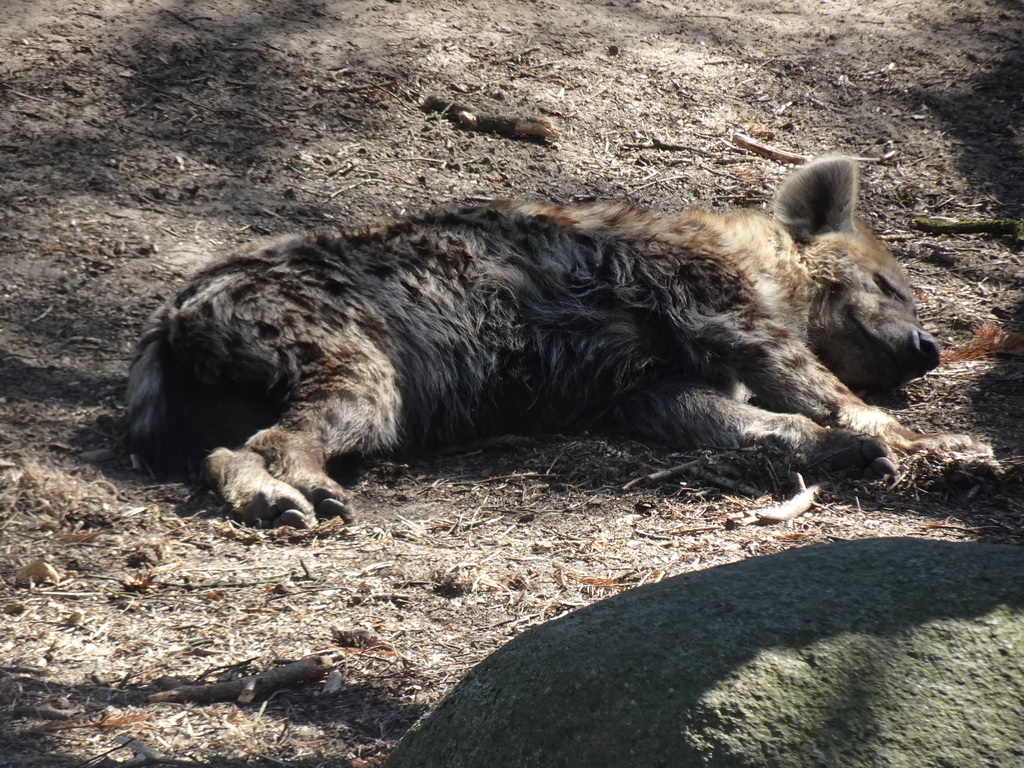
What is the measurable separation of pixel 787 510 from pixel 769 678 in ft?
6.53

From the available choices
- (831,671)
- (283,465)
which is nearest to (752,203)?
(283,465)

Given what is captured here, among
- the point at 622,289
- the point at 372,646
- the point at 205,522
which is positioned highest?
the point at 622,289

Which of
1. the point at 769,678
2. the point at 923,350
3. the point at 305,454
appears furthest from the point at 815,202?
the point at 769,678

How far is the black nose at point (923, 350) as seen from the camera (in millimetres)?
4617

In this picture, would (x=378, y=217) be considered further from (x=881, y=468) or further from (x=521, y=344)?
(x=881, y=468)

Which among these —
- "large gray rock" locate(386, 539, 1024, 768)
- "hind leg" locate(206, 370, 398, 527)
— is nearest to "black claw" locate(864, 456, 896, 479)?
"hind leg" locate(206, 370, 398, 527)

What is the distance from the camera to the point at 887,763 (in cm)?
143

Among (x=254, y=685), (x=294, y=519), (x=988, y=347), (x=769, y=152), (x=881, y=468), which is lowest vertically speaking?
(x=294, y=519)

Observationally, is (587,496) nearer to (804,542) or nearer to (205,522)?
(804,542)

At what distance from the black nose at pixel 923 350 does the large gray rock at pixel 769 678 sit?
9.78 feet

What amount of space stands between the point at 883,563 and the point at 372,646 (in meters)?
→ 1.28

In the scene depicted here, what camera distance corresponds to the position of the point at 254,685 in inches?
92.3

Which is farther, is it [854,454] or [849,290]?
[849,290]

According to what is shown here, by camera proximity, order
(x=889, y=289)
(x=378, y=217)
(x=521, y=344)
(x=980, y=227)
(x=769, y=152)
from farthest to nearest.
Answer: (x=769, y=152) → (x=980, y=227) → (x=378, y=217) → (x=889, y=289) → (x=521, y=344)
